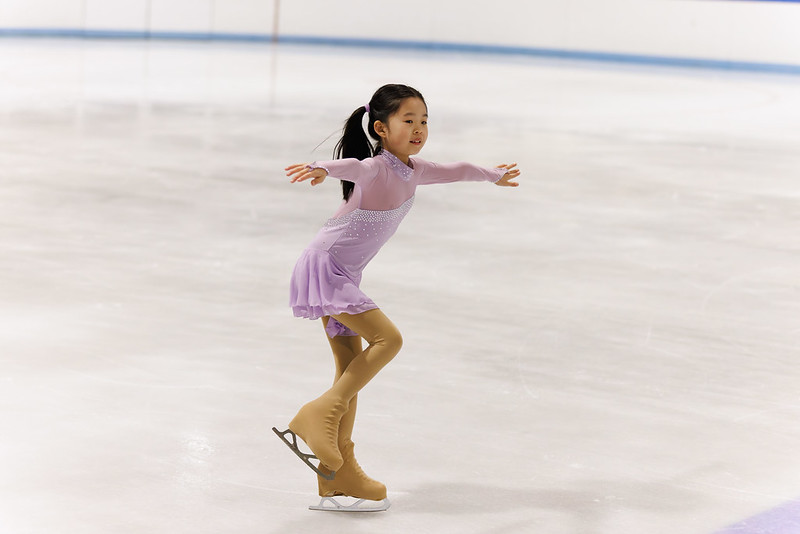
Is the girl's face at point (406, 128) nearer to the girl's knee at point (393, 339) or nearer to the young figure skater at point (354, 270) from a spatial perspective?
the young figure skater at point (354, 270)

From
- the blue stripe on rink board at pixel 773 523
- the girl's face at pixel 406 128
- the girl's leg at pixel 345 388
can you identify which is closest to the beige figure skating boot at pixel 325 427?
the girl's leg at pixel 345 388

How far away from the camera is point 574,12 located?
21641 millimetres

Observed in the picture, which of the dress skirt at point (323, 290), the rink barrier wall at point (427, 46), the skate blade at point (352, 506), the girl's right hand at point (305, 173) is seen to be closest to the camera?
the girl's right hand at point (305, 173)

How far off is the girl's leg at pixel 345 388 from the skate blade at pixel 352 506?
15 cm

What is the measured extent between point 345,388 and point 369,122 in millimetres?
618

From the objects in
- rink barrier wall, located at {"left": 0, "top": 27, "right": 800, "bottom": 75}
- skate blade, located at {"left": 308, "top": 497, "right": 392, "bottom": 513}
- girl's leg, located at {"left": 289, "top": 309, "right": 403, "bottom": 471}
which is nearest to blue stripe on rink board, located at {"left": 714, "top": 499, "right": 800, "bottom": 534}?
skate blade, located at {"left": 308, "top": 497, "right": 392, "bottom": 513}

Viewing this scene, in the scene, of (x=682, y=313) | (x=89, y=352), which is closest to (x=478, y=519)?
(x=89, y=352)

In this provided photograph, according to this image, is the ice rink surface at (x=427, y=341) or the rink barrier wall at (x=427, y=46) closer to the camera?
the ice rink surface at (x=427, y=341)

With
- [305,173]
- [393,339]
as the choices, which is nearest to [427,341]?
[393,339]

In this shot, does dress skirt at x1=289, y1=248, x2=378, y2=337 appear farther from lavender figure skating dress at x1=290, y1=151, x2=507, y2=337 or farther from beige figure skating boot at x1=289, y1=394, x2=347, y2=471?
beige figure skating boot at x1=289, y1=394, x2=347, y2=471

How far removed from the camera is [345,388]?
2678 mm

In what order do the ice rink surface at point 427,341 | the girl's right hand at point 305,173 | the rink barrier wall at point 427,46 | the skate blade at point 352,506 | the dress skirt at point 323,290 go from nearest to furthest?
the girl's right hand at point 305,173 < the dress skirt at point 323,290 < the skate blade at point 352,506 < the ice rink surface at point 427,341 < the rink barrier wall at point 427,46

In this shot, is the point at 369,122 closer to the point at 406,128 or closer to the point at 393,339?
the point at 406,128

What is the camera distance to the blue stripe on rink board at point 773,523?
2.74 metres
